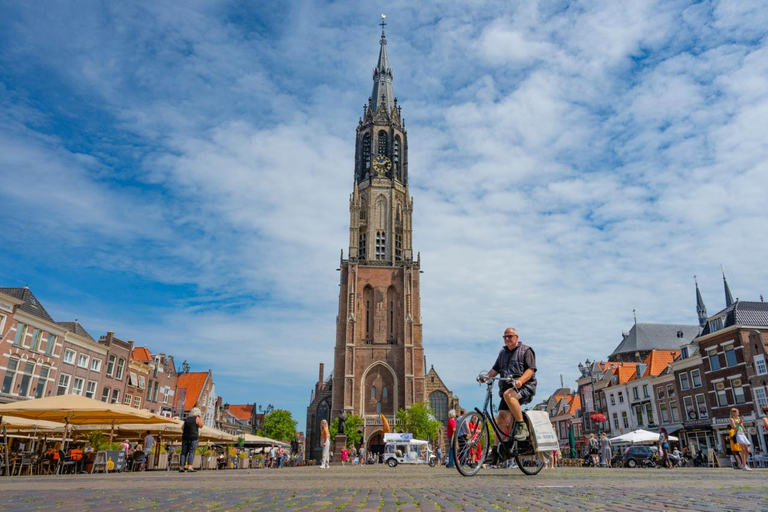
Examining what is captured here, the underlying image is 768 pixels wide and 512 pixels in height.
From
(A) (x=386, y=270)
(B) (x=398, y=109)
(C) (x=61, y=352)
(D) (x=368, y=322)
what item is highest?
(B) (x=398, y=109)

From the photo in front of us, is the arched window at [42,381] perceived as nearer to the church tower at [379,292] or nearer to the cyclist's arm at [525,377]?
the church tower at [379,292]

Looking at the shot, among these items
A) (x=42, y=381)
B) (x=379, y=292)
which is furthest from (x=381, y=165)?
(x=42, y=381)

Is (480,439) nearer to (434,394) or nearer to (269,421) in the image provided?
(434,394)

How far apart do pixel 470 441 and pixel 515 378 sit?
1124 mm

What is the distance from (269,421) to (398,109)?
1726 inches

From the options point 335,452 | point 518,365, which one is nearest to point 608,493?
point 518,365

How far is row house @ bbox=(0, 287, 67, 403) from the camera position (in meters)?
26.2

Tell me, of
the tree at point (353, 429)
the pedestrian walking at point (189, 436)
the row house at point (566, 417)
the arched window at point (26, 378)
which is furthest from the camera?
the row house at point (566, 417)

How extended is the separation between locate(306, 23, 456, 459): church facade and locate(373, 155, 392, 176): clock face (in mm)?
126

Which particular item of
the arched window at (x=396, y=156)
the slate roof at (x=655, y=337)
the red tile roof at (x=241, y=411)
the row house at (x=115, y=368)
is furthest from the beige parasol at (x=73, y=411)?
the red tile roof at (x=241, y=411)

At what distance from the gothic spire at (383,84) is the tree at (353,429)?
3970 cm

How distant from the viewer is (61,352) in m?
30.7

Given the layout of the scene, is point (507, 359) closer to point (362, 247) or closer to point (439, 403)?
point (362, 247)

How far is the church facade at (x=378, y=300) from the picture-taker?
5328cm
